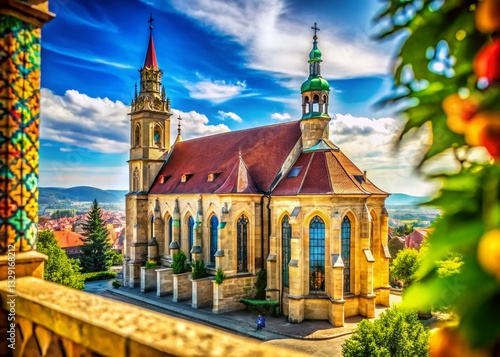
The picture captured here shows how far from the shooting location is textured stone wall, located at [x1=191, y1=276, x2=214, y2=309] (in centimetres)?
2581

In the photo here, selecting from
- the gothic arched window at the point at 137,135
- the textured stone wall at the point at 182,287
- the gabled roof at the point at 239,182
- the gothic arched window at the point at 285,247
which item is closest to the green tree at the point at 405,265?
the gothic arched window at the point at 285,247

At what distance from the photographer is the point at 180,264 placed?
28516mm

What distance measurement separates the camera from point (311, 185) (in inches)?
925

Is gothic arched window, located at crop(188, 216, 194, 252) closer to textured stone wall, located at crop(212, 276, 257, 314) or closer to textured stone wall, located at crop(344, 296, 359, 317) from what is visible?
textured stone wall, located at crop(212, 276, 257, 314)

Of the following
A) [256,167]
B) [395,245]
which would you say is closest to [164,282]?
[256,167]

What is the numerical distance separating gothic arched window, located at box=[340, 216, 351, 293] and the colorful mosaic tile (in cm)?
2129

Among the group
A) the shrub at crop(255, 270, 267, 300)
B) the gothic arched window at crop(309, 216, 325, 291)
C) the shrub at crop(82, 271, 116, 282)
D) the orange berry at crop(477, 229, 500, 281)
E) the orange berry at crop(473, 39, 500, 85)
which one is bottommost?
the shrub at crop(82, 271, 116, 282)

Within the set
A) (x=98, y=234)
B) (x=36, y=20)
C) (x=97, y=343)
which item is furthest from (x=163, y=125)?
(x=97, y=343)

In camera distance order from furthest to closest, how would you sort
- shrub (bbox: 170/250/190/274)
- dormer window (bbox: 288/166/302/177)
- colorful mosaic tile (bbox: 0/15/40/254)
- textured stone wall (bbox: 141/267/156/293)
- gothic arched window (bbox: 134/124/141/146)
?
gothic arched window (bbox: 134/124/141/146) < textured stone wall (bbox: 141/267/156/293) < shrub (bbox: 170/250/190/274) < dormer window (bbox: 288/166/302/177) < colorful mosaic tile (bbox: 0/15/40/254)

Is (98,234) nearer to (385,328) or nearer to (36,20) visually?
(385,328)

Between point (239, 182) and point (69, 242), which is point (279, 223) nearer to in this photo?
point (239, 182)

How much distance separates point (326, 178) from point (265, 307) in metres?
8.51

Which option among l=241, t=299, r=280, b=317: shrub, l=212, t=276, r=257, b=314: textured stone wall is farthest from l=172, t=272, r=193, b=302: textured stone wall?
l=241, t=299, r=280, b=317: shrub

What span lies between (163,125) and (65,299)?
3491 cm
